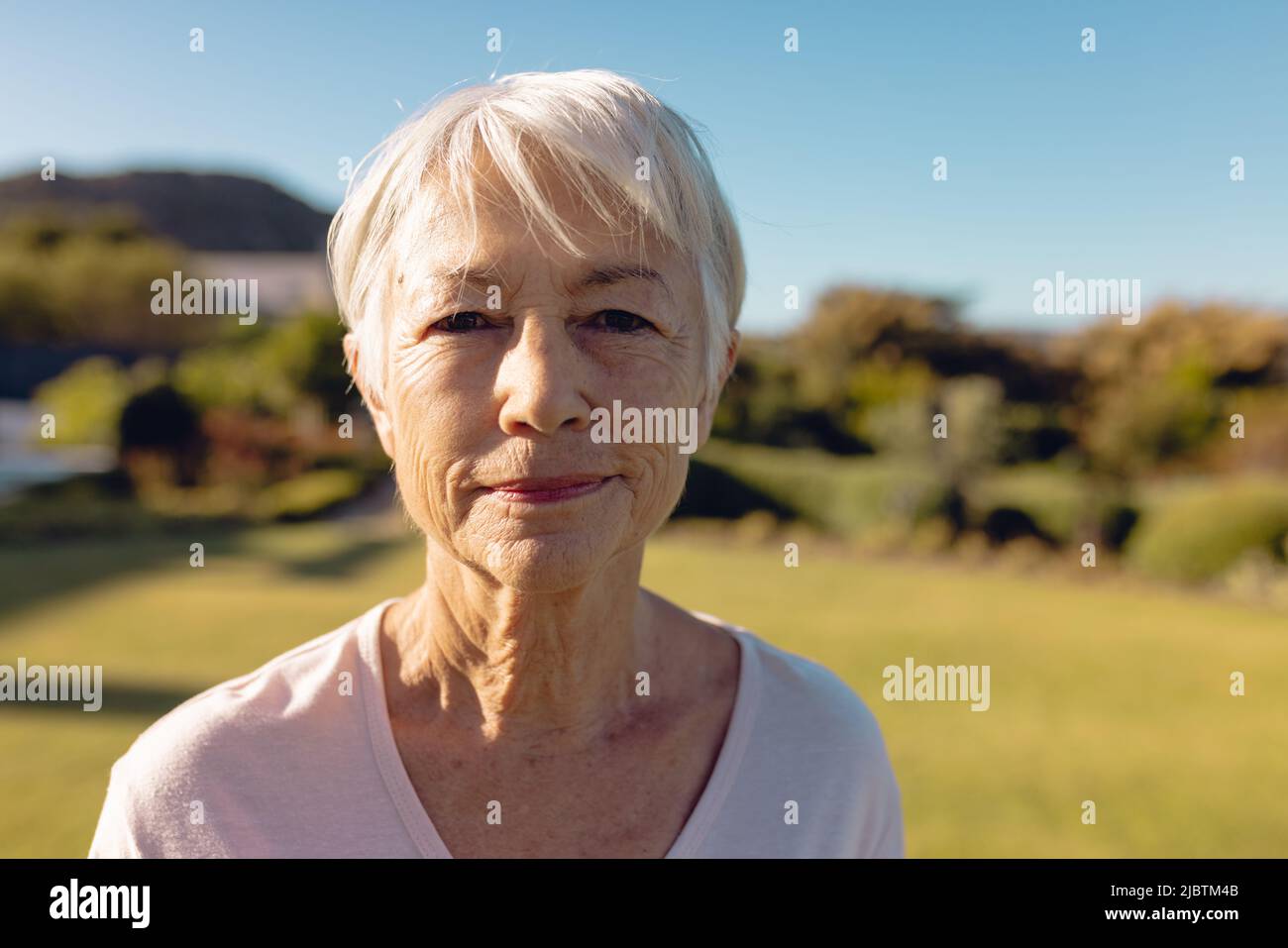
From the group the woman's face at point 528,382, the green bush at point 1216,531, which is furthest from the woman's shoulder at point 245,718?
the green bush at point 1216,531

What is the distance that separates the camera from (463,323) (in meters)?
1.39

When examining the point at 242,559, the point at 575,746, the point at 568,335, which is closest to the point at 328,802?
the point at 575,746

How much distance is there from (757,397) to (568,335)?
71.4 ft

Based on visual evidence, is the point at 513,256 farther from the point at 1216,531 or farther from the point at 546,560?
the point at 1216,531

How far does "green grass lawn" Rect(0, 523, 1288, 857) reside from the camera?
23.0ft

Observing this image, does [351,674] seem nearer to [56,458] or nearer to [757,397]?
[757,397]

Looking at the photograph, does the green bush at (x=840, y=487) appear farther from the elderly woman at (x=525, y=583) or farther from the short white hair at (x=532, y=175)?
the short white hair at (x=532, y=175)

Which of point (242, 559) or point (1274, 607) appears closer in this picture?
point (1274, 607)

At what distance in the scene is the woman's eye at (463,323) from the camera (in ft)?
4.55

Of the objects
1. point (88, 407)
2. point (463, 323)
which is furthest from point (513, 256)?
point (88, 407)

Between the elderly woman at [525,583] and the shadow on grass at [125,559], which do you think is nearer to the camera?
the elderly woman at [525,583]

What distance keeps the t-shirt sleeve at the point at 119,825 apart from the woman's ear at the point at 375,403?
66cm

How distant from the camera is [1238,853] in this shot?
6.59 meters

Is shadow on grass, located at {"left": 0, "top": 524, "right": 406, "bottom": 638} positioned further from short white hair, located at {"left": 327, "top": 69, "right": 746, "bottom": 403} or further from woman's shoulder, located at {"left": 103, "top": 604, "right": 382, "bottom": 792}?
short white hair, located at {"left": 327, "top": 69, "right": 746, "bottom": 403}
